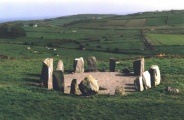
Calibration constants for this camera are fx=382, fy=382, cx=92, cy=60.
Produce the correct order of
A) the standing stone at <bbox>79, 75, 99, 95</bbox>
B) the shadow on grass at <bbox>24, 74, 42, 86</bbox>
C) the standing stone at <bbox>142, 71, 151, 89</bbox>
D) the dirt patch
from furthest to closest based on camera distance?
the shadow on grass at <bbox>24, 74, 42, 86</bbox>
the dirt patch
the standing stone at <bbox>142, 71, 151, 89</bbox>
the standing stone at <bbox>79, 75, 99, 95</bbox>

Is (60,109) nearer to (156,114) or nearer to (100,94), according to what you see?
(100,94)

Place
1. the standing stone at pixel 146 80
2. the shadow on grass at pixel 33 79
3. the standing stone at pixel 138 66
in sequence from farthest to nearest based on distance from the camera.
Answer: the standing stone at pixel 138 66
the shadow on grass at pixel 33 79
the standing stone at pixel 146 80

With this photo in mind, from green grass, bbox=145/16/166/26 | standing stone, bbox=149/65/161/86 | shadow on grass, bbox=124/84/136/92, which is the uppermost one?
green grass, bbox=145/16/166/26

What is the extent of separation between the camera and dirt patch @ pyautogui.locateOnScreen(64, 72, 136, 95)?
31.3 meters

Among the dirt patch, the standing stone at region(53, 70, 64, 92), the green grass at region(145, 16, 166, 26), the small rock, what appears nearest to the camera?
the small rock

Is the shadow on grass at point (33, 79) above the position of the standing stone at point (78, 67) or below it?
below

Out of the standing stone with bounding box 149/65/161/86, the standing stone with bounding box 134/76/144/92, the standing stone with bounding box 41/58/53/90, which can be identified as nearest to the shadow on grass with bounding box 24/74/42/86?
the standing stone with bounding box 41/58/53/90

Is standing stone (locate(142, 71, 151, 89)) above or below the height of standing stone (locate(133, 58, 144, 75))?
below

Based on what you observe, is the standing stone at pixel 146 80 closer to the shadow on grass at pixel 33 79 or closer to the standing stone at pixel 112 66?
the standing stone at pixel 112 66

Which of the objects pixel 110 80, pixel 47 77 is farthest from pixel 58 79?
pixel 110 80

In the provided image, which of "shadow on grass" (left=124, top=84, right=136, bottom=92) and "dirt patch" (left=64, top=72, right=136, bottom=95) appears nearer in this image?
"shadow on grass" (left=124, top=84, right=136, bottom=92)

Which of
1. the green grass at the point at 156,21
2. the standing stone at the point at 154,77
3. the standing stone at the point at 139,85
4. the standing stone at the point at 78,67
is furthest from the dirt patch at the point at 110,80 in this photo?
the green grass at the point at 156,21

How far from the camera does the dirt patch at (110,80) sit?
3127cm

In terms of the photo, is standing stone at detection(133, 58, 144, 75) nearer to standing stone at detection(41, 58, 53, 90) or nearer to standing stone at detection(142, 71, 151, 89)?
standing stone at detection(142, 71, 151, 89)
